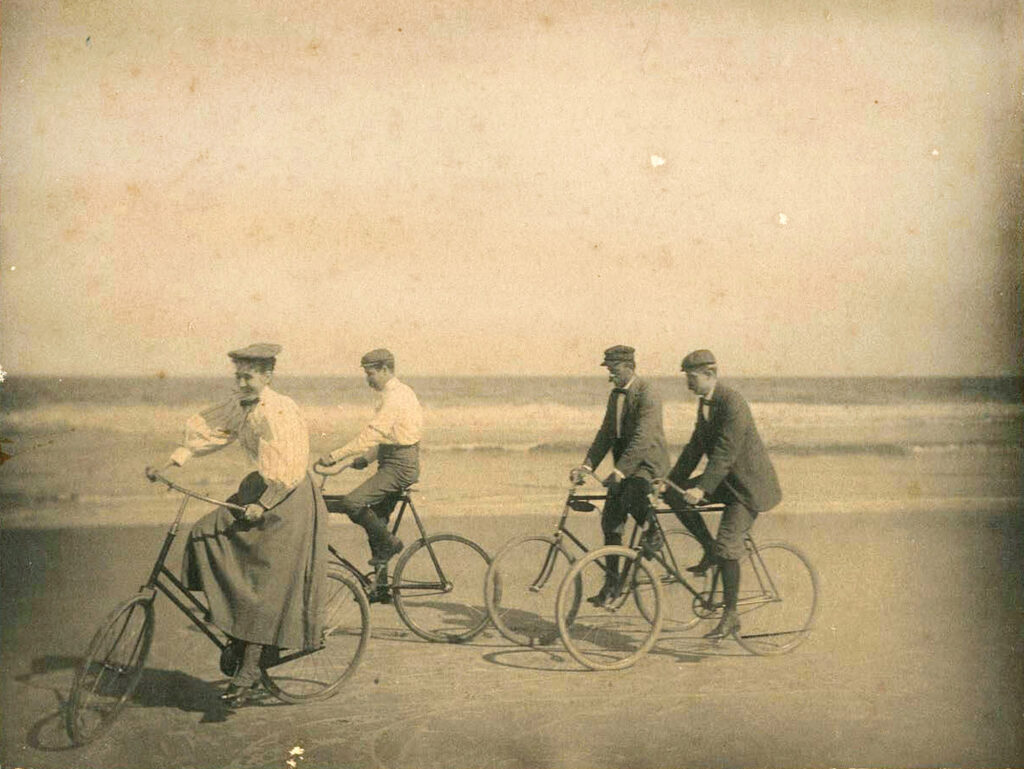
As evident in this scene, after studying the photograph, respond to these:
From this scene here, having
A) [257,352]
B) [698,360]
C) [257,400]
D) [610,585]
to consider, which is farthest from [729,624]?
[257,352]

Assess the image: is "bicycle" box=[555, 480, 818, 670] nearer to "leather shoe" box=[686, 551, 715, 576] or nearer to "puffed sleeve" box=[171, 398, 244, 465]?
"leather shoe" box=[686, 551, 715, 576]

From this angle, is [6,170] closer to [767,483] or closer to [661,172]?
[661,172]

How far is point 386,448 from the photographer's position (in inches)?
218

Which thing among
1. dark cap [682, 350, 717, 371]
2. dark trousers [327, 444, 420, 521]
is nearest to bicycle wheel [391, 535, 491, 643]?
dark trousers [327, 444, 420, 521]

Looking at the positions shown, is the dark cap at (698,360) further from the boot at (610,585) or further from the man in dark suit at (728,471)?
the boot at (610,585)

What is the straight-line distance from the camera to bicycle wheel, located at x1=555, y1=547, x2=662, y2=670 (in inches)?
201

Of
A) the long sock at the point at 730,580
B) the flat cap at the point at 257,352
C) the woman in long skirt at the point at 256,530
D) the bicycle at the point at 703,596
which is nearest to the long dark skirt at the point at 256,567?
the woman in long skirt at the point at 256,530

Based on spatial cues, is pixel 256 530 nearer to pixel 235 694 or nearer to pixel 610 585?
pixel 235 694

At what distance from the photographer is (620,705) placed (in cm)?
471

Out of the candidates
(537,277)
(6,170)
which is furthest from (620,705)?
(6,170)

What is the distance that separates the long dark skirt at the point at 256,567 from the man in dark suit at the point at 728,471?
2186 mm

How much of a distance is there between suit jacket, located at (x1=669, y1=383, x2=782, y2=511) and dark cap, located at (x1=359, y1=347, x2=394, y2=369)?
1.83 meters

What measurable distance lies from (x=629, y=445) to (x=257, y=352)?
229 cm

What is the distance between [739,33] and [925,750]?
4238 mm
